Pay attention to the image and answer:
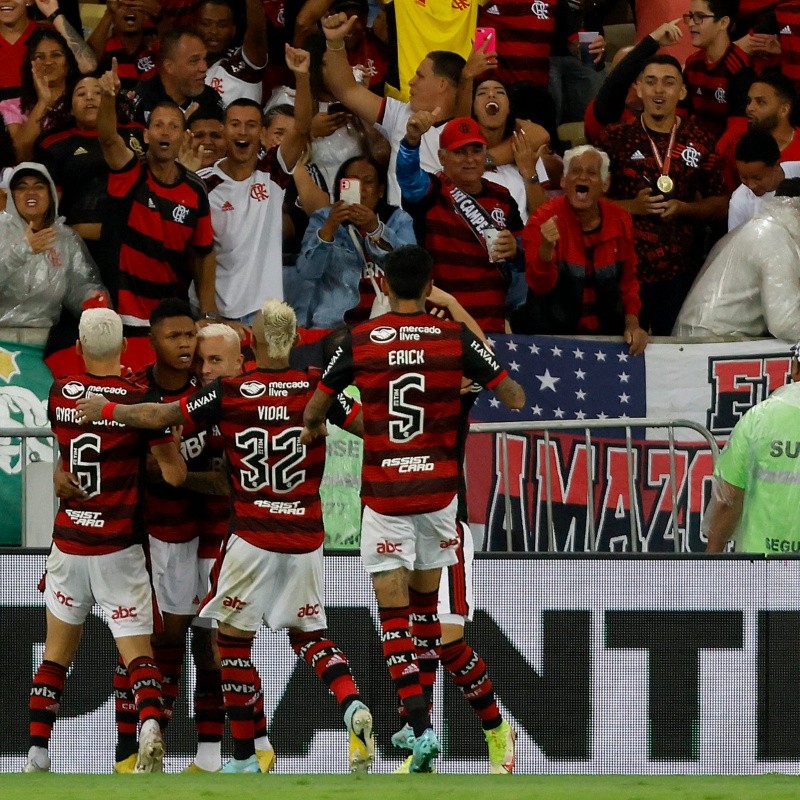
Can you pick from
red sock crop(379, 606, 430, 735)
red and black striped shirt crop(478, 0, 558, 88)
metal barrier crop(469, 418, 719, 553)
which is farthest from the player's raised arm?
red and black striped shirt crop(478, 0, 558, 88)

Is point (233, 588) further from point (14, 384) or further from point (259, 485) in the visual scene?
point (14, 384)

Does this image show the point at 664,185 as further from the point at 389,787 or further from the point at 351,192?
the point at 389,787

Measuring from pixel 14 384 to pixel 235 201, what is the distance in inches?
73.9

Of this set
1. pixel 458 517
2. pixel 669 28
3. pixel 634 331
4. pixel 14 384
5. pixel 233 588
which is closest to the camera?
pixel 233 588

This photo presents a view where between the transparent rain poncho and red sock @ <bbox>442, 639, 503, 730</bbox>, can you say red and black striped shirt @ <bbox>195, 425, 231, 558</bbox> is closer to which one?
red sock @ <bbox>442, 639, 503, 730</bbox>

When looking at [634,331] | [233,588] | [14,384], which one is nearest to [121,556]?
[233,588]

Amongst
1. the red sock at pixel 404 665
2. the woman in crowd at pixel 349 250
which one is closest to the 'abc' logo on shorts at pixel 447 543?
the red sock at pixel 404 665

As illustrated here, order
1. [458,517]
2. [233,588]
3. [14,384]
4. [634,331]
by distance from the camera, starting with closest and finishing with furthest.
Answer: [233,588] < [458,517] < [14,384] < [634,331]

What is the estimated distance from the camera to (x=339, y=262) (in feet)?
36.0

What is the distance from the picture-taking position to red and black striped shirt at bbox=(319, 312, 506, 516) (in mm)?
7746

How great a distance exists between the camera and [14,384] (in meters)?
10.2

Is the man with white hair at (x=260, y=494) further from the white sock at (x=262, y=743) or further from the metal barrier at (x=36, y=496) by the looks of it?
the metal barrier at (x=36, y=496)

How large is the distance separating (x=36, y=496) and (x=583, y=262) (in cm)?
378

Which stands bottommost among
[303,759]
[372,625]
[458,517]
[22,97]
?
[303,759]
